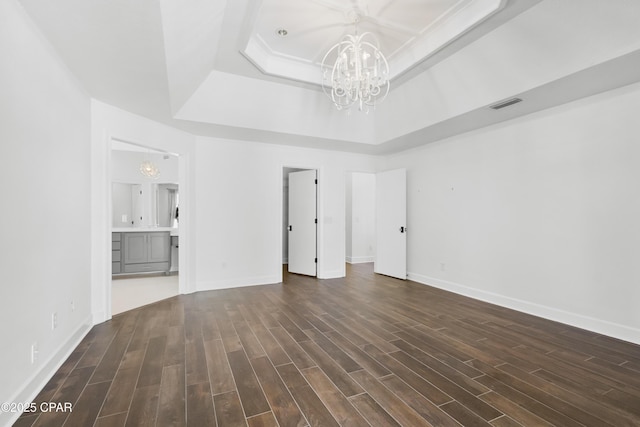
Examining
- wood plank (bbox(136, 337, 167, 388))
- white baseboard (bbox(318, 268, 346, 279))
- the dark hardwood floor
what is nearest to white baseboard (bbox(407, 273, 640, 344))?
the dark hardwood floor

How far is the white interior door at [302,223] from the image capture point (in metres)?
5.99

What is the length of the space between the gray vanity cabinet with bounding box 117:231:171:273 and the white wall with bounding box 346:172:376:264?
443cm

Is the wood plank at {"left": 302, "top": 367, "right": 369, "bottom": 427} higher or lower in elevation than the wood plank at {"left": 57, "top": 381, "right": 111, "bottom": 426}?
lower

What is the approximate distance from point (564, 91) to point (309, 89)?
3.21 m

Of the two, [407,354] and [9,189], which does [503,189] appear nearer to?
[407,354]

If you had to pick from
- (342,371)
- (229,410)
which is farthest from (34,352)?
(342,371)

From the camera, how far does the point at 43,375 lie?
219cm

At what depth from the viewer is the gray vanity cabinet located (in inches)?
237

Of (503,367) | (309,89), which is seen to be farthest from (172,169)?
(503,367)

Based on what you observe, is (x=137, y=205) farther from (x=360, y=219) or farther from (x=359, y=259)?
(x=359, y=259)

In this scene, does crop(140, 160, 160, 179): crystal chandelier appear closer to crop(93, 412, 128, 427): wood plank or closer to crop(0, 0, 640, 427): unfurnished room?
crop(0, 0, 640, 427): unfurnished room

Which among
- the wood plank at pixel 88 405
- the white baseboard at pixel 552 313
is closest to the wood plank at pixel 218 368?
the wood plank at pixel 88 405

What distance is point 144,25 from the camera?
6.86 feet

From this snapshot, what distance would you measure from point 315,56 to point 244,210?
2.77 metres
